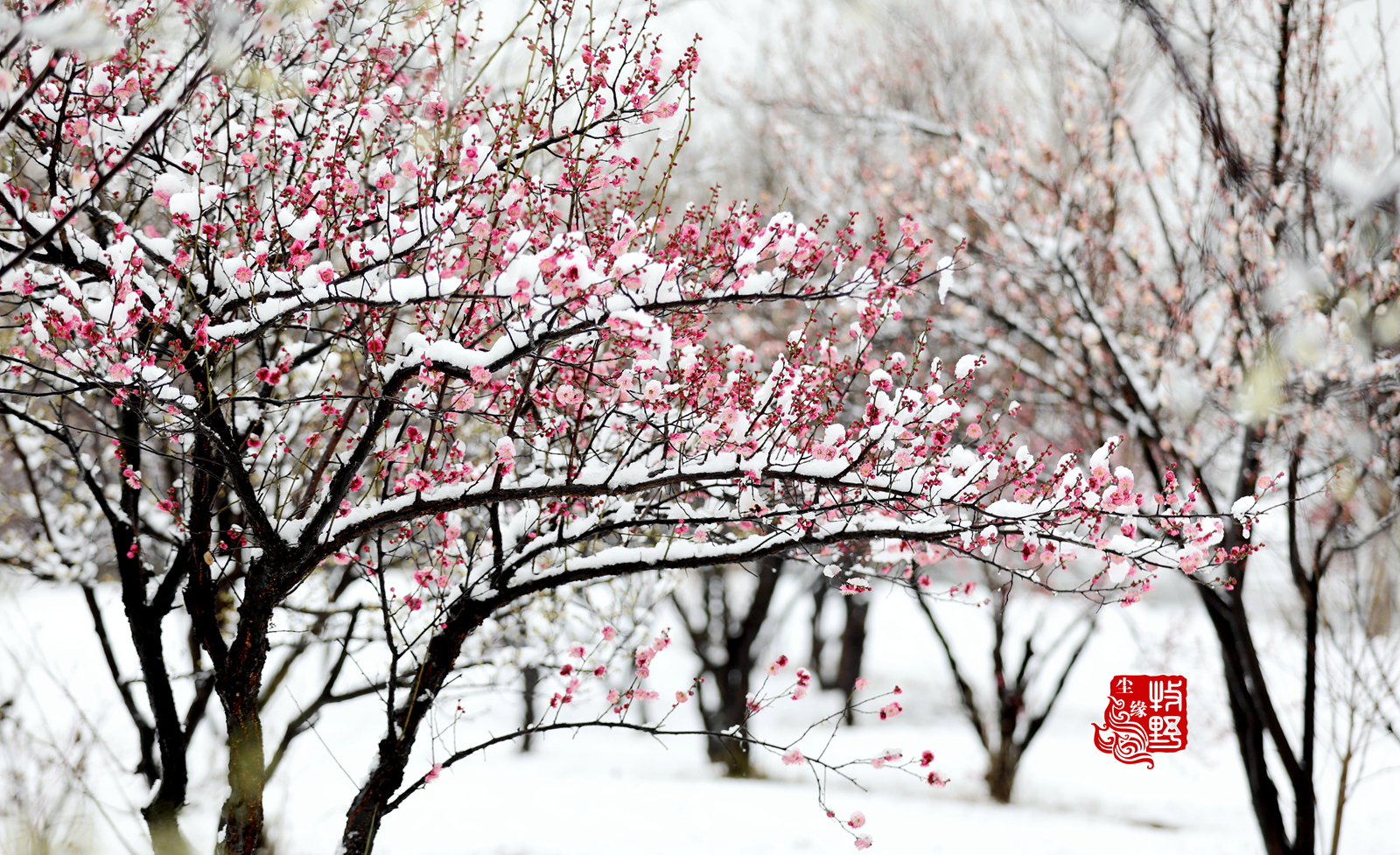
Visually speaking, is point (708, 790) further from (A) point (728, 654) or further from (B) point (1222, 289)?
(B) point (1222, 289)

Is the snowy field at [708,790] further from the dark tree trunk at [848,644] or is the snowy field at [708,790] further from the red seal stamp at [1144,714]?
the red seal stamp at [1144,714]

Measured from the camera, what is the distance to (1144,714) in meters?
6.09

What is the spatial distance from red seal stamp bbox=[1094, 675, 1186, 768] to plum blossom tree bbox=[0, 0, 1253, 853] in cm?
312

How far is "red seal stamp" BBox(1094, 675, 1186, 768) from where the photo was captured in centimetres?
597

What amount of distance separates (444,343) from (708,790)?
7.86 meters

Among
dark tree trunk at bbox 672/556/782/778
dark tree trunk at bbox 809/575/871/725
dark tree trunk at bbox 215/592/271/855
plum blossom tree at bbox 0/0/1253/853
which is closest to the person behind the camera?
plum blossom tree at bbox 0/0/1253/853

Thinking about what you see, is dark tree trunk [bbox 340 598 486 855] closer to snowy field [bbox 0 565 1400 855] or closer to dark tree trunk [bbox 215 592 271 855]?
snowy field [bbox 0 565 1400 855]

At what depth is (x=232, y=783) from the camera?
339cm

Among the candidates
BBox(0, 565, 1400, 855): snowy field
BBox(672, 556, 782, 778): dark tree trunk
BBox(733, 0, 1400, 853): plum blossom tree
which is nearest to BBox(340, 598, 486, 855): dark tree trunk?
BBox(0, 565, 1400, 855): snowy field

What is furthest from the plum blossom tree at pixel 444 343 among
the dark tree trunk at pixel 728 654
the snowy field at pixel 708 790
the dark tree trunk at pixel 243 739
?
the dark tree trunk at pixel 728 654

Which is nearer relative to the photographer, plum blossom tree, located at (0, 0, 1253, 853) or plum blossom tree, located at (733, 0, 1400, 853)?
plum blossom tree, located at (0, 0, 1253, 853)

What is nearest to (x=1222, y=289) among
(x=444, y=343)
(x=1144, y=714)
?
(x=1144, y=714)

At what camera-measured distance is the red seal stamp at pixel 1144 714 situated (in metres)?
5.97

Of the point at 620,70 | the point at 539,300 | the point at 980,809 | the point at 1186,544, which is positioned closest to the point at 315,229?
the point at 539,300
